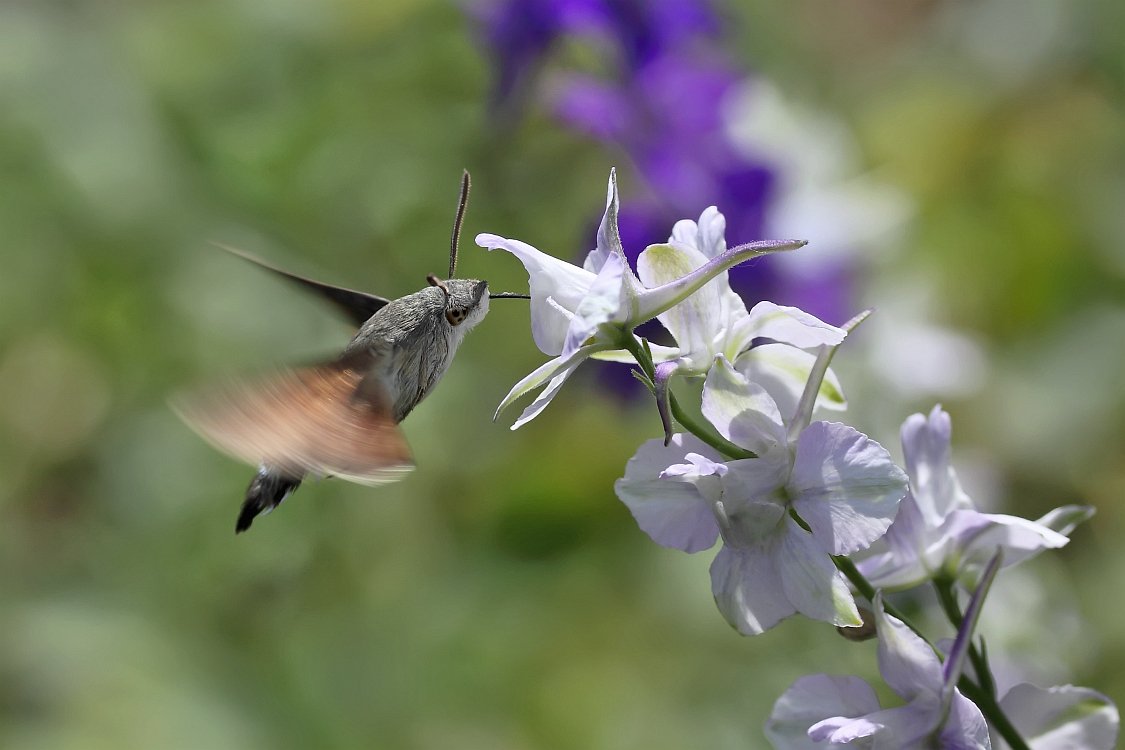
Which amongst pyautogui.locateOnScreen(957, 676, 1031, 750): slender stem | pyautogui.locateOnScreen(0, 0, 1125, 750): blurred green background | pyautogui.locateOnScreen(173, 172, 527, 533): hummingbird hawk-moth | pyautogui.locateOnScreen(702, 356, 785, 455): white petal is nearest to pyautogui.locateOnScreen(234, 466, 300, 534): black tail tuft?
pyautogui.locateOnScreen(173, 172, 527, 533): hummingbird hawk-moth

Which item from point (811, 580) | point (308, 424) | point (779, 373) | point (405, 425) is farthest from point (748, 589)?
point (405, 425)

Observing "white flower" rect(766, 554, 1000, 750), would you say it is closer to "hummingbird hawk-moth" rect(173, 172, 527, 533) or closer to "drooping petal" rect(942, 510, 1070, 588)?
"drooping petal" rect(942, 510, 1070, 588)

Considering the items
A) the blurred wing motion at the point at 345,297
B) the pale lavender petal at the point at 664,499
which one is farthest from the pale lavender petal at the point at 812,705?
the blurred wing motion at the point at 345,297

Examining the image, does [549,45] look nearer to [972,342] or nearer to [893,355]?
[893,355]

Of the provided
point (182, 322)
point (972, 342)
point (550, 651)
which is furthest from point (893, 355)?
point (182, 322)

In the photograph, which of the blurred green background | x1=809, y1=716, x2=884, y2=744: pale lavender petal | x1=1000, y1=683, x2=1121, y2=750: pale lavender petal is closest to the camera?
x1=809, y1=716, x2=884, y2=744: pale lavender petal

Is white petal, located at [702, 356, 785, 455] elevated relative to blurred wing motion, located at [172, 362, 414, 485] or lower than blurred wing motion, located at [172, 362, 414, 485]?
elevated

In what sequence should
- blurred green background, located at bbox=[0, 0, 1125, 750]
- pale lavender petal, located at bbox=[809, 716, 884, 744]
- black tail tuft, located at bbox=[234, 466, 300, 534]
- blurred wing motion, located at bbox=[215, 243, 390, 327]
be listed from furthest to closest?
blurred green background, located at bbox=[0, 0, 1125, 750]
blurred wing motion, located at bbox=[215, 243, 390, 327]
black tail tuft, located at bbox=[234, 466, 300, 534]
pale lavender petal, located at bbox=[809, 716, 884, 744]
